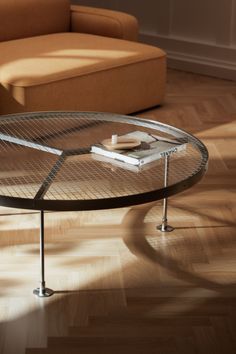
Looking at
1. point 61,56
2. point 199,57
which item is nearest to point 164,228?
point 61,56

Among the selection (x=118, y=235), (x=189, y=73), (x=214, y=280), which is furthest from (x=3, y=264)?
(x=189, y=73)

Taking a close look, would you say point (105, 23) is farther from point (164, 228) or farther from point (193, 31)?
point (164, 228)

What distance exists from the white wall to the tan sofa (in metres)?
0.87

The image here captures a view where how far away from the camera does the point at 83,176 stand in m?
2.56

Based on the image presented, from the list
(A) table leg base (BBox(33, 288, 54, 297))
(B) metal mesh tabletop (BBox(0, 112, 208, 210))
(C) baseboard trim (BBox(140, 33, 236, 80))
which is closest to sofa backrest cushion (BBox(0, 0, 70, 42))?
(C) baseboard trim (BBox(140, 33, 236, 80))

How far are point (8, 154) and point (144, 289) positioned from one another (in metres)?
0.79

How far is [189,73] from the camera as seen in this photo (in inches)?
207

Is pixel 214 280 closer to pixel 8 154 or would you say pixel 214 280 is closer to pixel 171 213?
pixel 171 213

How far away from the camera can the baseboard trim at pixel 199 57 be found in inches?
201

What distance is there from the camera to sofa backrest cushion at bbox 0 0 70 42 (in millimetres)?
4230

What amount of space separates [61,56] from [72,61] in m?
0.09

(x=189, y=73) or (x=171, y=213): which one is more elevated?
(x=171, y=213)

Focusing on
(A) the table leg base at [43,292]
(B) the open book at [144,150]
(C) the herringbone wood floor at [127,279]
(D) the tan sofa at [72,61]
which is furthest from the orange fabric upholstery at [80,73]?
Result: (A) the table leg base at [43,292]

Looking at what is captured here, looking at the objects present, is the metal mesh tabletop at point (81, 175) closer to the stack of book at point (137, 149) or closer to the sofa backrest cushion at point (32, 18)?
the stack of book at point (137, 149)
